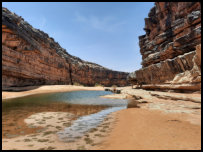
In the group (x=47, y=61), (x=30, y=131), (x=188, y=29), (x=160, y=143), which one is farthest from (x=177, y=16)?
(x=47, y=61)

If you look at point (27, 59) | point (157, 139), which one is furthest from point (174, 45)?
point (27, 59)

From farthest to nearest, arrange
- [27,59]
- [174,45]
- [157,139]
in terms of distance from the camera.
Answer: [27,59], [174,45], [157,139]

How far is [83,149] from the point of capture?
10.0 ft

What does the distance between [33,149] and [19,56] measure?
3059 cm

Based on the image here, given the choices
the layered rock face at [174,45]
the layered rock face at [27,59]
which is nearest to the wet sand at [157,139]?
the layered rock face at [174,45]

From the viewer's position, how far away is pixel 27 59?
29234 mm

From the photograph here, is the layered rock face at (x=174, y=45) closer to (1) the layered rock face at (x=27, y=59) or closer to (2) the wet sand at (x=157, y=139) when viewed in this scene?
(2) the wet sand at (x=157, y=139)

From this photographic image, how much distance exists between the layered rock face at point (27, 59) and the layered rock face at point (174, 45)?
27.6 metres

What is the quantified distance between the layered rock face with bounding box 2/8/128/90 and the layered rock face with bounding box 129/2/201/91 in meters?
27.6

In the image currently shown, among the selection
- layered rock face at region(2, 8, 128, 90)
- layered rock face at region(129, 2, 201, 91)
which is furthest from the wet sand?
layered rock face at region(2, 8, 128, 90)

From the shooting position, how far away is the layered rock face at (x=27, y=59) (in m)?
24.4

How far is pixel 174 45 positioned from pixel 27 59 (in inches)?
1390

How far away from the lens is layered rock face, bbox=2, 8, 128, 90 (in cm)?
2436

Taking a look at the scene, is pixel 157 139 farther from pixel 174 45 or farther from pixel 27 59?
pixel 27 59
